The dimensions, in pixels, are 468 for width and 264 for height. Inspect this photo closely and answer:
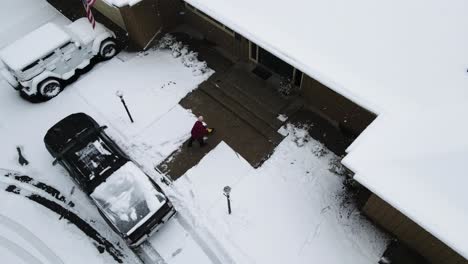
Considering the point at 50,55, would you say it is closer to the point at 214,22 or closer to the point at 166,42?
the point at 166,42

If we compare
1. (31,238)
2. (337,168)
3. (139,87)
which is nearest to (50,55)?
(139,87)

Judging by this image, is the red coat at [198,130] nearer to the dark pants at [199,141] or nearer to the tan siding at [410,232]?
the dark pants at [199,141]

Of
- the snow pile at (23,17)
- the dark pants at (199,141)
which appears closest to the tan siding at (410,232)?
the dark pants at (199,141)

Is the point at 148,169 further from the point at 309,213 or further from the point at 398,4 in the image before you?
the point at 398,4

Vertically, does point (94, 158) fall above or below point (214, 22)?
below

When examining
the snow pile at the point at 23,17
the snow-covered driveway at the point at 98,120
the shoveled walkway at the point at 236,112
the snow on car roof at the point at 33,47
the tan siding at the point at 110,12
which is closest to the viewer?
the snow-covered driveway at the point at 98,120
